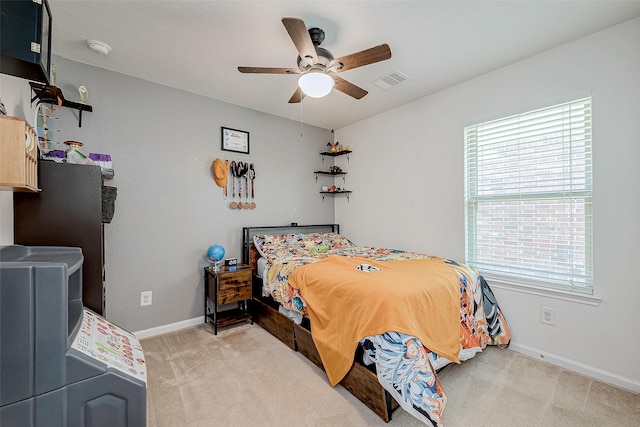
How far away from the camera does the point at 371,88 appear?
294 centimetres

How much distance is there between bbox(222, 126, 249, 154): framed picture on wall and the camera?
3.26 metres

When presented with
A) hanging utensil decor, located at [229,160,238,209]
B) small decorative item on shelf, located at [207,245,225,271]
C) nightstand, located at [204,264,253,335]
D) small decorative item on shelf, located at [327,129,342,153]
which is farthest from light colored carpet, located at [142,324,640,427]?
small decorative item on shelf, located at [327,129,342,153]

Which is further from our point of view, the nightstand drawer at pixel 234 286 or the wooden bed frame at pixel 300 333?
the nightstand drawer at pixel 234 286

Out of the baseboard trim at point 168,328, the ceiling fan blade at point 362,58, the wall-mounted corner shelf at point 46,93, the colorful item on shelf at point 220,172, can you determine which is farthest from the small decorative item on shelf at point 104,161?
the ceiling fan blade at point 362,58

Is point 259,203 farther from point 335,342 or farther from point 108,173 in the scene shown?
point 335,342

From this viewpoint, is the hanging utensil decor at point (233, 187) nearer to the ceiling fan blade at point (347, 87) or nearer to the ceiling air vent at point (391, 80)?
the ceiling fan blade at point (347, 87)

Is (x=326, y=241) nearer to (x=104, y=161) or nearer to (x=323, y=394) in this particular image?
(x=323, y=394)

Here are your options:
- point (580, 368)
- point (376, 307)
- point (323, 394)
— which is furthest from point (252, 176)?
point (580, 368)

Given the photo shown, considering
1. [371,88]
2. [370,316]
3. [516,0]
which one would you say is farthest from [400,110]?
[370,316]

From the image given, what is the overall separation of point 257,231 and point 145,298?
1393 millimetres

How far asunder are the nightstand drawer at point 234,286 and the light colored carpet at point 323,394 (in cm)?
52

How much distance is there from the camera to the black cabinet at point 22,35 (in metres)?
1.01

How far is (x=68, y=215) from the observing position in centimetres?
159

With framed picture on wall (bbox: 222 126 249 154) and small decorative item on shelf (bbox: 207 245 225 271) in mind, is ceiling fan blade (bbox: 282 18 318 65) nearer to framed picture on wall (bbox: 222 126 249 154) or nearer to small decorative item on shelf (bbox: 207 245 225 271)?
framed picture on wall (bbox: 222 126 249 154)
